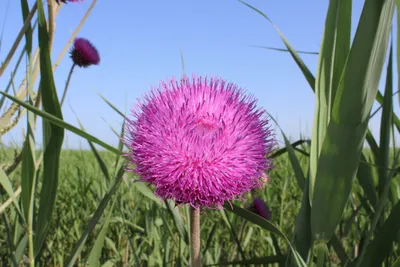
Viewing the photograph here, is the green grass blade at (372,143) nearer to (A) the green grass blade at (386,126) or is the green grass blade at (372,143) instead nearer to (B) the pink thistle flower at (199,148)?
(A) the green grass blade at (386,126)

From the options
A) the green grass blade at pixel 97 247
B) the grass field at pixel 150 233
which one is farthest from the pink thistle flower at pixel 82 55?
the green grass blade at pixel 97 247

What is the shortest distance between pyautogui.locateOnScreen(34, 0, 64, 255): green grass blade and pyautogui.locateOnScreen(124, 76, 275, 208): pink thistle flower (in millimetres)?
129

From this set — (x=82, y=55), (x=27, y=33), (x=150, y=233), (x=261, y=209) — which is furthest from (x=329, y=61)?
(x=82, y=55)

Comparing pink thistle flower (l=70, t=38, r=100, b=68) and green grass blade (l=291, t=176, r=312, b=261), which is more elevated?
pink thistle flower (l=70, t=38, r=100, b=68)

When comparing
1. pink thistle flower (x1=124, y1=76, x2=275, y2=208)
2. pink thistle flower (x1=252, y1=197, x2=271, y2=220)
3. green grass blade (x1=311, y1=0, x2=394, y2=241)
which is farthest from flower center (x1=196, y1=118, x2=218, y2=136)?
pink thistle flower (x1=252, y1=197, x2=271, y2=220)

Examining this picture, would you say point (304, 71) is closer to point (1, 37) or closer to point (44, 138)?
point (44, 138)

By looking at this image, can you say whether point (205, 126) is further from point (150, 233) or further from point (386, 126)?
point (150, 233)

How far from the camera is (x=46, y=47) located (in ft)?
2.05

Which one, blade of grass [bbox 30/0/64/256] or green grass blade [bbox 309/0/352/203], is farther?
blade of grass [bbox 30/0/64/256]

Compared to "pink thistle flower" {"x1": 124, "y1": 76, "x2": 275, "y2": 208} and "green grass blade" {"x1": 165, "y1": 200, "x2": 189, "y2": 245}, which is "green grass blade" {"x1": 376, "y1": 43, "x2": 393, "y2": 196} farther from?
"green grass blade" {"x1": 165, "y1": 200, "x2": 189, "y2": 245}

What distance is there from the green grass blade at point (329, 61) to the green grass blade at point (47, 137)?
372mm

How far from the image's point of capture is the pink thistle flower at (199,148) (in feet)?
2.23

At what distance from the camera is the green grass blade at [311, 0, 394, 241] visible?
1.22ft

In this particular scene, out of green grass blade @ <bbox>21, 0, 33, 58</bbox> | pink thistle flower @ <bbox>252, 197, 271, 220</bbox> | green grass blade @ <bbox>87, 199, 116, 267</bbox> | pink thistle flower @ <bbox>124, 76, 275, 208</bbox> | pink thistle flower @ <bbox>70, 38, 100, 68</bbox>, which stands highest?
pink thistle flower @ <bbox>70, 38, 100, 68</bbox>
